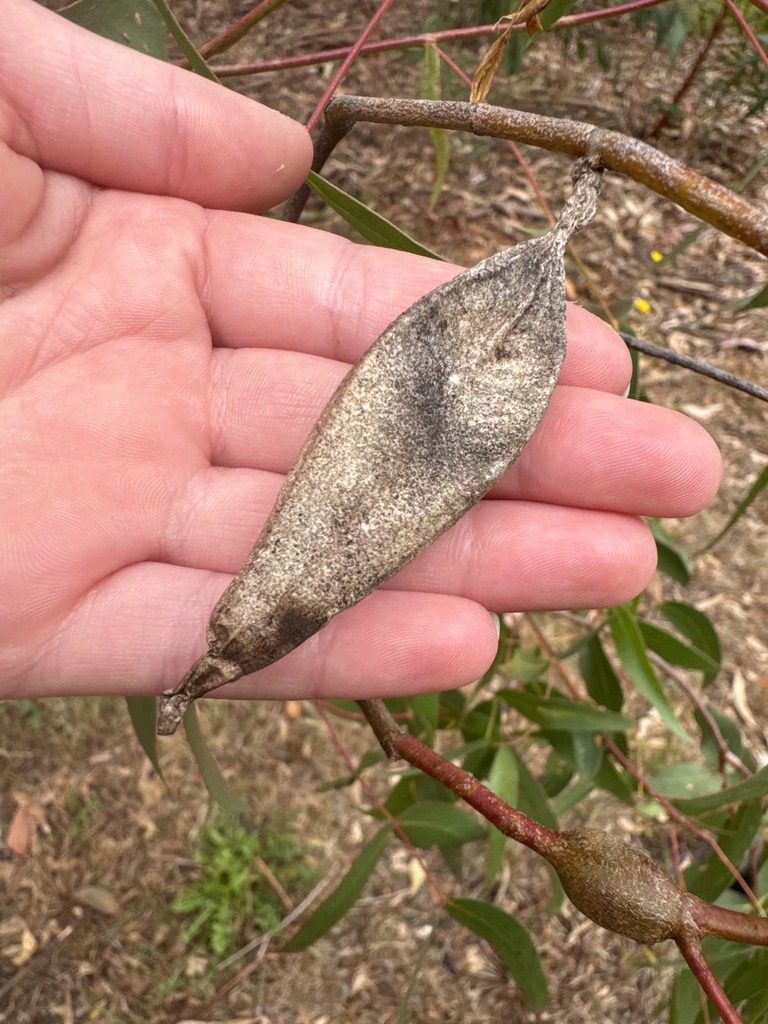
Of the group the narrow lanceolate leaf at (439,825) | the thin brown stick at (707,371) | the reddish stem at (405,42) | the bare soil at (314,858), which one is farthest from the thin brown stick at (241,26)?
the narrow lanceolate leaf at (439,825)

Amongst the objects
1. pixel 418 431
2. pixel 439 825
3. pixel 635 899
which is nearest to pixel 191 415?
pixel 418 431

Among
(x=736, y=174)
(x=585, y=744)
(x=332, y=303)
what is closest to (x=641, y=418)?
(x=332, y=303)

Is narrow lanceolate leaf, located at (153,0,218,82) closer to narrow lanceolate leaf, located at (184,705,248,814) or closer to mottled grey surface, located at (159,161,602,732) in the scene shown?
mottled grey surface, located at (159,161,602,732)

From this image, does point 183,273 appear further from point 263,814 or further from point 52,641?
point 263,814

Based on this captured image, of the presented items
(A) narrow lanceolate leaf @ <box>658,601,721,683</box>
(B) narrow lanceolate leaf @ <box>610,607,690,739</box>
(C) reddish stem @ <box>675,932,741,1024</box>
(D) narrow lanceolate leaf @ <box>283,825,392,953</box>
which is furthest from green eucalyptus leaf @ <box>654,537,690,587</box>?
(C) reddish stem @ <box>675,932,741,1024</box>

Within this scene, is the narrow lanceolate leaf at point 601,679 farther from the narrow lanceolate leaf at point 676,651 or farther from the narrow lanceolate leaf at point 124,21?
the narrow lanceolate leaf at point 124,21

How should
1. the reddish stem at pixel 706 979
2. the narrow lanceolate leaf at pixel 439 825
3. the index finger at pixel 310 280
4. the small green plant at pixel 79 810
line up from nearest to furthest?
1. the reddish stem at pixel 706 979
2. the index finger at pixel 310 280
3. the narrow lanceolate leaf at pixel 439 825
4. the small green plant at pixel 79 810
